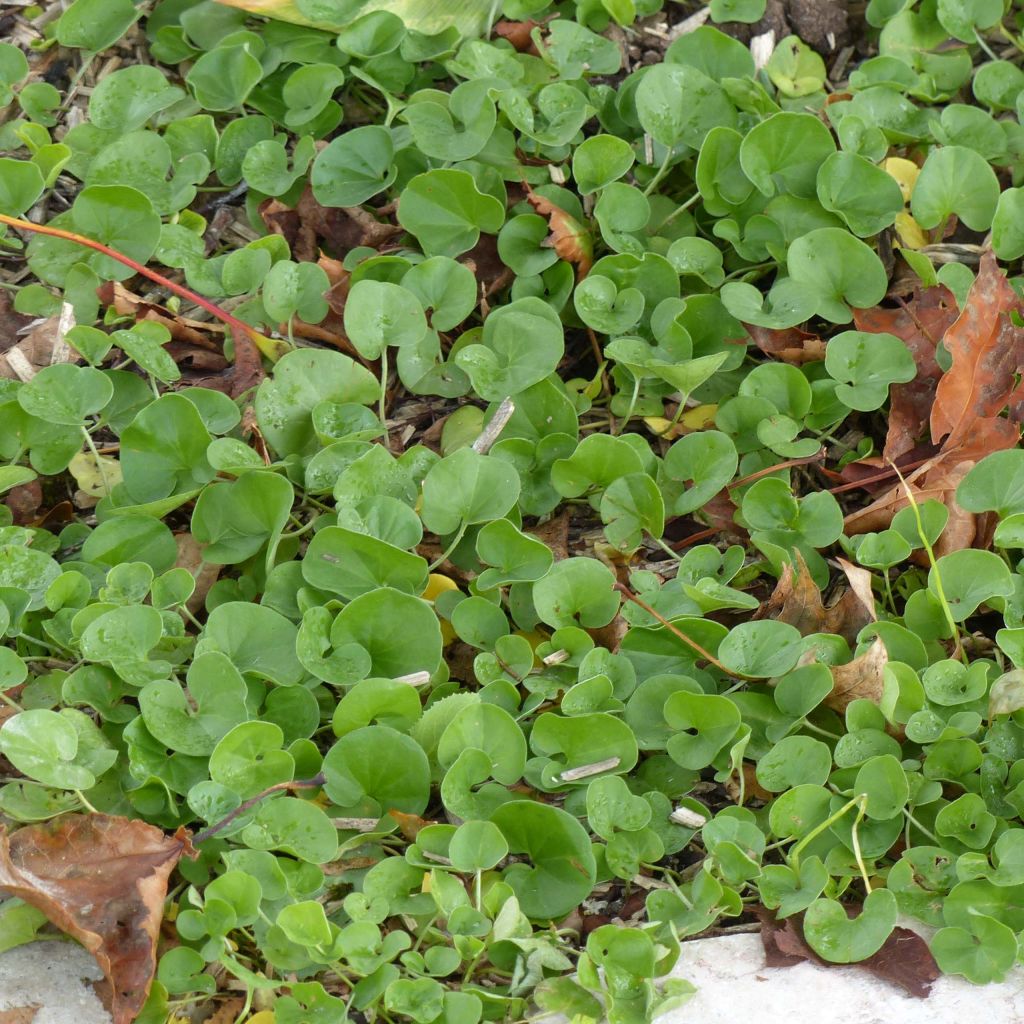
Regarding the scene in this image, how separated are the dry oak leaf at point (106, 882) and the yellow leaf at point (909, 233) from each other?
1952mm

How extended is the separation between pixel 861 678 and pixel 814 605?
0.61 feet

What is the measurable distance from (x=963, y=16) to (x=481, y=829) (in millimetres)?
2322

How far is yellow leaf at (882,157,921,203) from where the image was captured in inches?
105

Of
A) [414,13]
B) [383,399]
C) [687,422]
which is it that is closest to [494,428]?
[383,399]

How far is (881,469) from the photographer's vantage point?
7.68ft

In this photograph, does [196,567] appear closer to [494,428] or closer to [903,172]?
Answer: [494,428]

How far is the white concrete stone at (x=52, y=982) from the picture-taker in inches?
66.9

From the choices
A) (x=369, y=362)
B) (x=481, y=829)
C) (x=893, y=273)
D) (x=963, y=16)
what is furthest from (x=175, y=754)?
(x=963, y=16)

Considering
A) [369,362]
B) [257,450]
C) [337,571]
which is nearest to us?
[337,571]

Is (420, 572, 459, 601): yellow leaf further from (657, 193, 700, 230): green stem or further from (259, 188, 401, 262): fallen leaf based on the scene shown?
(657, 193, 700, 230): green stem

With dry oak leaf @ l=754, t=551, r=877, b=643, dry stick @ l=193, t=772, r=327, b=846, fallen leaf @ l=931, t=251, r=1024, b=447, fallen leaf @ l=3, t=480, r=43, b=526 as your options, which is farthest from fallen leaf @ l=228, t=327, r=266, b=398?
fallen leaf @ l=931, t=251, r=1024, b=447

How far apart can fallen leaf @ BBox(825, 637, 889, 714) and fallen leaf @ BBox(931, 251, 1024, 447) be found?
1.68ft

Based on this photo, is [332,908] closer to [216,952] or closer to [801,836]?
[216,952]

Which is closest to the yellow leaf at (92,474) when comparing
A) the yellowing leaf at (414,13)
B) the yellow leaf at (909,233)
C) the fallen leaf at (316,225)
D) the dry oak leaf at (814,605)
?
the fallen leaf at (316,225)
